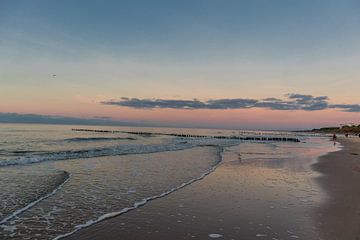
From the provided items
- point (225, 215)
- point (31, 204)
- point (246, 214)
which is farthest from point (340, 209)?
point (31, 204)

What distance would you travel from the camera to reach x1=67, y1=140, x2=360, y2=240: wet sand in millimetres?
6609

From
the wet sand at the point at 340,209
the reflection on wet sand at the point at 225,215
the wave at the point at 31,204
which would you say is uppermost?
the wet sand at the point at 340,209

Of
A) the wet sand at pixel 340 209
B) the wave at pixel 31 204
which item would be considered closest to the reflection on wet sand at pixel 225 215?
the wet sand at pixel 340 209

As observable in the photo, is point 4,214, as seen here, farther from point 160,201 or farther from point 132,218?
point 160,201

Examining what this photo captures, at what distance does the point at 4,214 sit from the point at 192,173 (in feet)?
29.1

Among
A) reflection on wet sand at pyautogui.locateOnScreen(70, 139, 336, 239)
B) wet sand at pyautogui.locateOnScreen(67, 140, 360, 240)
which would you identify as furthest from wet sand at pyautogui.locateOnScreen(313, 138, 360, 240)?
reflection on wet sand at pyautogui.locateOnScreen(70, 139, 336, 239)

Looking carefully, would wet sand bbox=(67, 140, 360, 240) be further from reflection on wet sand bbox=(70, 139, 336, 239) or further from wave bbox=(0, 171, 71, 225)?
wave bbox=(0, 171, 71, 225)

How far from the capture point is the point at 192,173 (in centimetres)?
1524

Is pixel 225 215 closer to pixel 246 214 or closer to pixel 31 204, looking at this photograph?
pixel 246 214

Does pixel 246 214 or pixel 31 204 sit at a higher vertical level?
pixel 246 214

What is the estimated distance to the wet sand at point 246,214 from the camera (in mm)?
6609

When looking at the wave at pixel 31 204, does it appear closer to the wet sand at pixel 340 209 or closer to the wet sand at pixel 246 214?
the wet sand at pixel 246 214

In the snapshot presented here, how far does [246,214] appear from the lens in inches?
319

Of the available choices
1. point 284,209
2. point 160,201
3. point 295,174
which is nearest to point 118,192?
point 160,201
